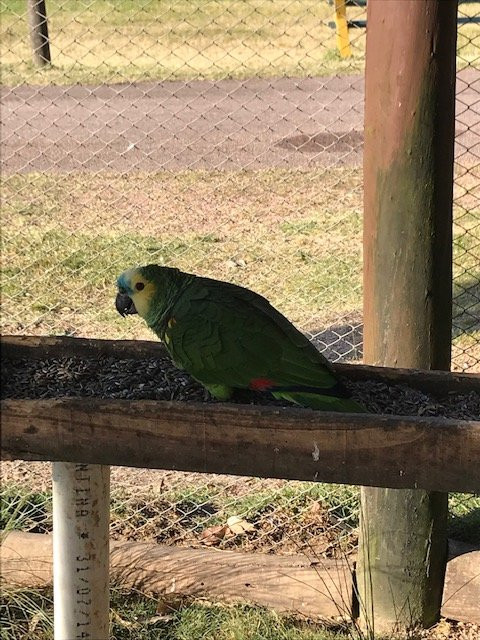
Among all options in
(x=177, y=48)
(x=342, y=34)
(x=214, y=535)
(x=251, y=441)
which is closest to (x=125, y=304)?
(x=251, y=441)

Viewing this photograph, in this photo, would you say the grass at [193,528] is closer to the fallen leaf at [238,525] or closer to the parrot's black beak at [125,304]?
the fallen leaf at [238,525]

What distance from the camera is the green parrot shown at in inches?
83.4

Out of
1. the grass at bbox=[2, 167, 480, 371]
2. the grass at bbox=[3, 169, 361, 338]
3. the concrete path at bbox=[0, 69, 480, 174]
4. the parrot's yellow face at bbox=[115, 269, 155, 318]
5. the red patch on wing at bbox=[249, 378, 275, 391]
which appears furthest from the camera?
the concrete path at bbox=[0, 69, 480, 174]

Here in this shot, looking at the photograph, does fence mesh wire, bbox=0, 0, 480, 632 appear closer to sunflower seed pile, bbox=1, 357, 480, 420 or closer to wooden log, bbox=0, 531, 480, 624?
wooden log, bbox=0, 531, 480, 624

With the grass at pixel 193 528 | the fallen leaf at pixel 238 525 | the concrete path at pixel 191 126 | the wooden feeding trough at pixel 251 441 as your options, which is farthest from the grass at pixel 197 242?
the wooden feeding trough at pixel 251 441

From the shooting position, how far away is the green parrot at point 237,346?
6.95 feet

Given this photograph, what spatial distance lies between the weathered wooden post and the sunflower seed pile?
33 centimetres

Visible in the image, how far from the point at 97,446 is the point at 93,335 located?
290 centimetres

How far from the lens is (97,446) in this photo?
1.86 meters

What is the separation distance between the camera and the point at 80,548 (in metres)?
2.08

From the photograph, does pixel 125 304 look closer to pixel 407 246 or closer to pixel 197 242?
pixel 407 246

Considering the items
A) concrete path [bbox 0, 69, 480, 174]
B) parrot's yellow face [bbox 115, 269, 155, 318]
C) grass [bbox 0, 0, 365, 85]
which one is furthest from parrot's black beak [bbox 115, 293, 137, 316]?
grass [bbox 0, 0, 365, 85]

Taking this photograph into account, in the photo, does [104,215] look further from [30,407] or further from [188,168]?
[30,407]

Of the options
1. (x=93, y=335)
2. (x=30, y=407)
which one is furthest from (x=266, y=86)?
(x=30, y=407)
